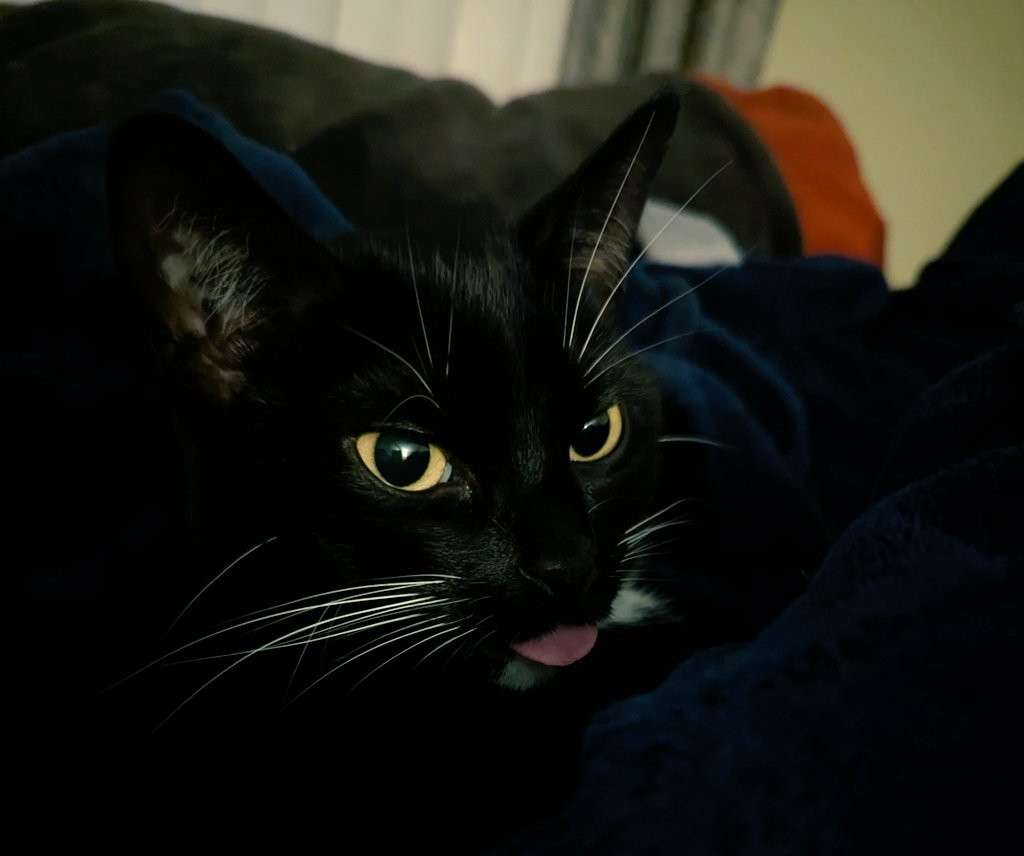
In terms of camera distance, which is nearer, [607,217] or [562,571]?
[562,571]

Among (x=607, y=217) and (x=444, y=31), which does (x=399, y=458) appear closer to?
(x=607, y=217)

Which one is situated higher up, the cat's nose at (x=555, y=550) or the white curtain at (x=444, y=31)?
the white curtain at (x=444, y=31)

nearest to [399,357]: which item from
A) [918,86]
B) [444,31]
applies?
[444,31]

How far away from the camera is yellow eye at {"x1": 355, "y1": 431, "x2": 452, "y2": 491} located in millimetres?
535

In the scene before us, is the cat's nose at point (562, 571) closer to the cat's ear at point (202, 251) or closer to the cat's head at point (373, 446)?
the cat's head at point (373, 446)

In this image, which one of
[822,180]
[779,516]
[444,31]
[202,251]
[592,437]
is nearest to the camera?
[202,251]

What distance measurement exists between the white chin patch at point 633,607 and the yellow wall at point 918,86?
197 centimetres

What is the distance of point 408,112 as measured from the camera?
1065mm

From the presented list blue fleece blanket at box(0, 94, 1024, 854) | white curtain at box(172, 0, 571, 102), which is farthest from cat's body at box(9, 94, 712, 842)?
white curtain at box(172, 0, 571, 102)

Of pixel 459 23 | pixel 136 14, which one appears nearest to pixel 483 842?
pixel 136 14

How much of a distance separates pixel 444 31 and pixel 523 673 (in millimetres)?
1918

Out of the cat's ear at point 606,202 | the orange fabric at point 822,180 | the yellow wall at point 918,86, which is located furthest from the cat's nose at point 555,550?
the yellow wall at point 918,86

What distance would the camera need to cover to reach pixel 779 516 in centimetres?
74

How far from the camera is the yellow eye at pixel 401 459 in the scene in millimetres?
535
